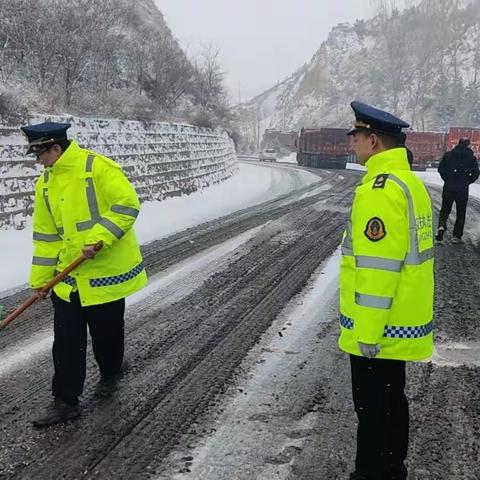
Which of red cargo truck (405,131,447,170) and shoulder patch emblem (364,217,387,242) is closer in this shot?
shoulder patch emblem (364,217,387,242)

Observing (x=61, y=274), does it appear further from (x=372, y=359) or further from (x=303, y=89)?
(x=303, y=89)

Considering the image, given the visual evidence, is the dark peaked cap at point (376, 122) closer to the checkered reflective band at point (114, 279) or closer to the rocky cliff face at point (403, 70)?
the checkered reflective band at point (114, 279)

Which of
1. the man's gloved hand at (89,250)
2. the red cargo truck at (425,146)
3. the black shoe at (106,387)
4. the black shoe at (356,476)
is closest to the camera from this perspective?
the black shoe at (356,476)

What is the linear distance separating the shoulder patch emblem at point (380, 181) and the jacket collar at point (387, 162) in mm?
54

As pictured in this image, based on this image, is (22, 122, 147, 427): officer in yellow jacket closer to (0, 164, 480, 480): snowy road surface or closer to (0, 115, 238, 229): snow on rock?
(0, 164, 480, 480): snowy road surface

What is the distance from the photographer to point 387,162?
8.13 feet

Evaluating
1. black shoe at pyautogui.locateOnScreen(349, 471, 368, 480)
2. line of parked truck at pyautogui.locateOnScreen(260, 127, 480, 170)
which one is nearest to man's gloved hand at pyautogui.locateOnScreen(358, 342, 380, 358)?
black shoe at pyautogui.locateOnScreen(349, 471, 368, 480)

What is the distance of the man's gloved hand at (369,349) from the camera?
2.39 m

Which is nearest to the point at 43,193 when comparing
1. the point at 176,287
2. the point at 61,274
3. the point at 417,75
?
the point at 61,274

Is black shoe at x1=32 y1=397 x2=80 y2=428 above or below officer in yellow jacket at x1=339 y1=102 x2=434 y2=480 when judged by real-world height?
below

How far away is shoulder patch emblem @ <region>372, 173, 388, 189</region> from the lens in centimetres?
237

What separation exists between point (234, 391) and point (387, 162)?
2090 mm

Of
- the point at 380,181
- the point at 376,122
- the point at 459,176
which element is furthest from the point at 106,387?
the point at 459,176

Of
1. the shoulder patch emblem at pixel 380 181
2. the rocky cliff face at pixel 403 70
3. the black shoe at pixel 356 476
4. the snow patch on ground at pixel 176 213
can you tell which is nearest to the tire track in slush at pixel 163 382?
the black shoe at pixel 356 476
